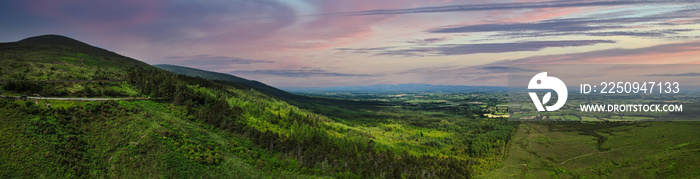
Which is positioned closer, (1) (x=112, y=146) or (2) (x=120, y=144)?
(1) (x=112, y=146)

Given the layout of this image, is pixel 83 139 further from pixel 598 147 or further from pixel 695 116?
pixel 695 116

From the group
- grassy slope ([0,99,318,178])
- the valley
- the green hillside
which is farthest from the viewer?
the valley

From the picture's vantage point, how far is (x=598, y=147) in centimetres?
8400

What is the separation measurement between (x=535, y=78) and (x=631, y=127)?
70419 millimetres
